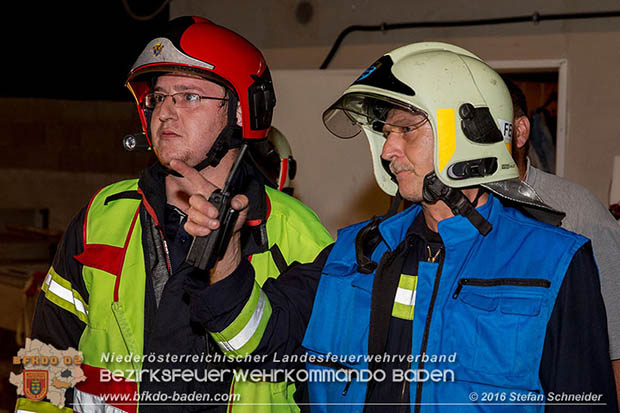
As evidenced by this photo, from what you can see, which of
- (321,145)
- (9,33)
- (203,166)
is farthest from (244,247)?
(9,33)

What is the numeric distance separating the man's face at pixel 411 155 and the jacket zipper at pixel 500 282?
258 mm

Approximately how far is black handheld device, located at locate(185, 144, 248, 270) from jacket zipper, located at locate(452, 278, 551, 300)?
55cm

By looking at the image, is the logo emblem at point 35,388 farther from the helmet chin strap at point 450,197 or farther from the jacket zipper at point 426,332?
the helmet chin strap at point 450,197

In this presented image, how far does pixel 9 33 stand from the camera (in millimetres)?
6355

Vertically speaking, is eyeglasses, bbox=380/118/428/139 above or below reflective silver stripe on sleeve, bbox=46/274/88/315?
above

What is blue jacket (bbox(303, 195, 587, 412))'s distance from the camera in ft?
5.29

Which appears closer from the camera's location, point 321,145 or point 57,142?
point 321,145

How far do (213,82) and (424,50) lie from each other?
28.6 inches

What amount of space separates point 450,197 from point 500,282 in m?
0.26

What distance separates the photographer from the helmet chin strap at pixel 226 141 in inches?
91.0

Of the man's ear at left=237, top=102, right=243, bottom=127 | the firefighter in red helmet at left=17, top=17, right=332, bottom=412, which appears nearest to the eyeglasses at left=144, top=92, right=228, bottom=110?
the firefighter in red helmet at left=17, top=17, right=332, bottom=412

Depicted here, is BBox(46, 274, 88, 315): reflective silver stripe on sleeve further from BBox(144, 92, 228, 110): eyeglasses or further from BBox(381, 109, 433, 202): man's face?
BBox(381, 109, 433, 202): man's face

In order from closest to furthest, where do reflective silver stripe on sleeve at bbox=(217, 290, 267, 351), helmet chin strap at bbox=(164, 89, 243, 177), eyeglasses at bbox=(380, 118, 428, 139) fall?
reflective silver stripe on sleeve at bbox=(217, 290, 267, 351)
eyeglasses at bbox=(380, 118, 428, 139)
helmet chin strap at bbox=(164, 89, 243, 177)

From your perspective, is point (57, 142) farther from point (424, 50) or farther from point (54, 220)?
point (424, 50)
